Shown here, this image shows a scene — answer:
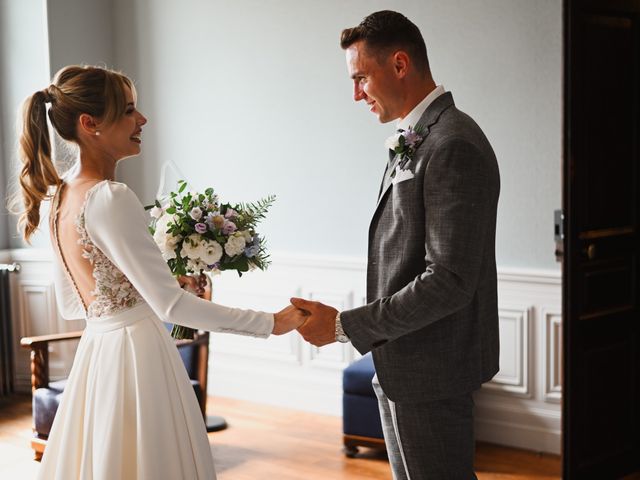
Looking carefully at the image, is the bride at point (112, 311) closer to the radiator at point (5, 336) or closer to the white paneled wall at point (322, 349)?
the white paneled wall at point (322, 349)

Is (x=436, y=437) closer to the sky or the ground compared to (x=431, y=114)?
closer to the ground

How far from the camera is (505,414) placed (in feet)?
15.0

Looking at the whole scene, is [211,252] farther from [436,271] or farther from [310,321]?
[436,271]

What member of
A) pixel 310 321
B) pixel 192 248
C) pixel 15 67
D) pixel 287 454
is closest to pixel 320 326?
pixel 310 321

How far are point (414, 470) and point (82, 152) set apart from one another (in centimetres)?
132

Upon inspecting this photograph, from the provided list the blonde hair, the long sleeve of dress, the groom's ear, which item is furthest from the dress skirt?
the groom's ear

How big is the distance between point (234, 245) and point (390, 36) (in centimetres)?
83

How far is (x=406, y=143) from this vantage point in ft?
7.27

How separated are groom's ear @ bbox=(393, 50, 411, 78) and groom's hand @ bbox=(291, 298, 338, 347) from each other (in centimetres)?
69

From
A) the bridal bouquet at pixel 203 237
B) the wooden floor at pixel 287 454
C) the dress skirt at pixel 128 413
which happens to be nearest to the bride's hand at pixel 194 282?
the bridal bouquet at pixel 203 237

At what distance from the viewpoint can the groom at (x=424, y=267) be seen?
82.8 inches

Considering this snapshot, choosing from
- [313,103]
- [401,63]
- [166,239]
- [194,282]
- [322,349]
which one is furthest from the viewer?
[322,349]
